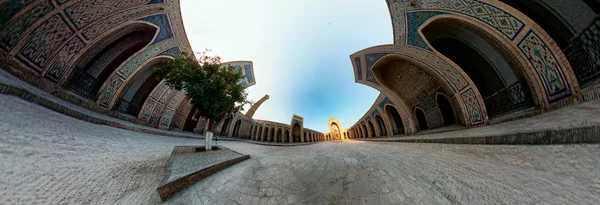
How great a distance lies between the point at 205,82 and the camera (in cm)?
530

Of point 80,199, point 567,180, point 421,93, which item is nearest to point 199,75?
point 80,199

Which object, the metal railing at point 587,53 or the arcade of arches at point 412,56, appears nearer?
the metal railing at point 587,53

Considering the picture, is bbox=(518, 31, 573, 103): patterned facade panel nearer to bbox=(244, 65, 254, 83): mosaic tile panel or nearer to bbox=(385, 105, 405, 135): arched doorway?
bbox=(385, 105, 405, 135): arched doorway

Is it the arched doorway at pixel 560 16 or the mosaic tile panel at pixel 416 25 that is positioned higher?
the mosaic tile panel at pixel 416 25

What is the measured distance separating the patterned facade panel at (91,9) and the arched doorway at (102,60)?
1098 mm

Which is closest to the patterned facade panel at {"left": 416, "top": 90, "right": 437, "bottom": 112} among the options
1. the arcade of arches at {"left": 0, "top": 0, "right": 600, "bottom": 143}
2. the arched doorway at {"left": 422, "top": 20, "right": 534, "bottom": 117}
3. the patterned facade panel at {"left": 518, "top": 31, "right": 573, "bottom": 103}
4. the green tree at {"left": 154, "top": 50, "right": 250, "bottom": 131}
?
the arcade of arches at {"left": 0, "top": 0, "right": 600, "bottom": 143}

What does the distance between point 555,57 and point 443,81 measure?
293cm

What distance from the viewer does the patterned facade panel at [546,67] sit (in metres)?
4.11

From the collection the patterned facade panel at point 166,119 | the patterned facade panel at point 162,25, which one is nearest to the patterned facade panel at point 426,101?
the patterned facade panel at point 162,25

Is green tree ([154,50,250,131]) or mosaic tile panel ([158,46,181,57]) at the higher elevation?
mosaic tile panel ([158,46,181,57])

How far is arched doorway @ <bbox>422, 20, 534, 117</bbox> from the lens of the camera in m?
5.53

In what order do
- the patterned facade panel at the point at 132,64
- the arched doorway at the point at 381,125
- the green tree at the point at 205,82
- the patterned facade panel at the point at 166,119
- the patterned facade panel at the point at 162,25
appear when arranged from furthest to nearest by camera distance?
the arched doorway at the point at 381,125, the patterned facade panel at the point at 166,119, the patterned facade panel at the point at 132,64, the patterned facade panel at the point at 162,25, the green tree at the point at 205,82

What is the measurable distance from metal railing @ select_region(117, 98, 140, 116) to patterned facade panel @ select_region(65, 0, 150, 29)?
4.21 metres

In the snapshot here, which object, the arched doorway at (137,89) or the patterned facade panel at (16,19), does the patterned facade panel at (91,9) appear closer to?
the patterned facade panel at (16,19)
